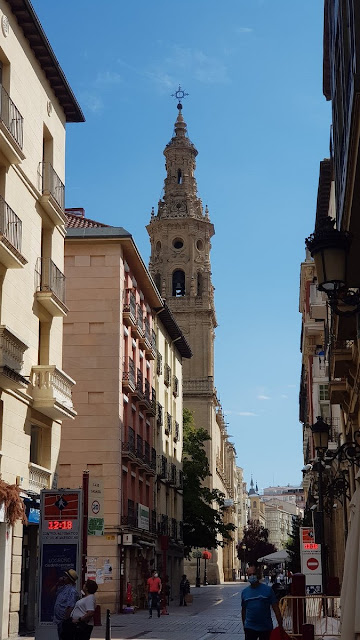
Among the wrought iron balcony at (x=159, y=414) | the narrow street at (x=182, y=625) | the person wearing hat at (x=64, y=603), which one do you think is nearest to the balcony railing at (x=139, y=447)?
the narrow street at (x=182, y=625)

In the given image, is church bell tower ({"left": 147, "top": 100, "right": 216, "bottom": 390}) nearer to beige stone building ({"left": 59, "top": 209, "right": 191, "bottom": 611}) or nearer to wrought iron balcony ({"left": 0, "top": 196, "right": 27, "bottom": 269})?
beige stone building ({"left": 59, "top": 209, "right": 191, "bottom": 611})

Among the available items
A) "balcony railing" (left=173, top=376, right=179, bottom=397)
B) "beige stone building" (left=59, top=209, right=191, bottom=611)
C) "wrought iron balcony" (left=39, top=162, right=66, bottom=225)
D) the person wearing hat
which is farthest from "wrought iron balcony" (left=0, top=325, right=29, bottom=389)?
"balcony railing" (left=173, top=376, right=179, bottom=397)

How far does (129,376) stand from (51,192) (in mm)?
13863

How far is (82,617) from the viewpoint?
Answer: 1345 cm

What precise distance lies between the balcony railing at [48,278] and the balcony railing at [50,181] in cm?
192

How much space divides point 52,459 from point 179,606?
18927 mm

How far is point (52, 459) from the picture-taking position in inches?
1072

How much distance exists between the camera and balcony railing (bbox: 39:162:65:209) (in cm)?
2686

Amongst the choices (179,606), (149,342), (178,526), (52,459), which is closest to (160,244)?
(178,526)

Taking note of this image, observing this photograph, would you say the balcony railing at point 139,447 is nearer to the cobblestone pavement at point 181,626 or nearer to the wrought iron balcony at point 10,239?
the cobblestone pavement at point 181,626

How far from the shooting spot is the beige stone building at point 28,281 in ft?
74.6

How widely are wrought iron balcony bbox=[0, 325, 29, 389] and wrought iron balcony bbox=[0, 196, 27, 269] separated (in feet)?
5.71

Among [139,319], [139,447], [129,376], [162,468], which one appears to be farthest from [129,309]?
[162,468]

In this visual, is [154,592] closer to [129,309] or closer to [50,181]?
[129,309]
